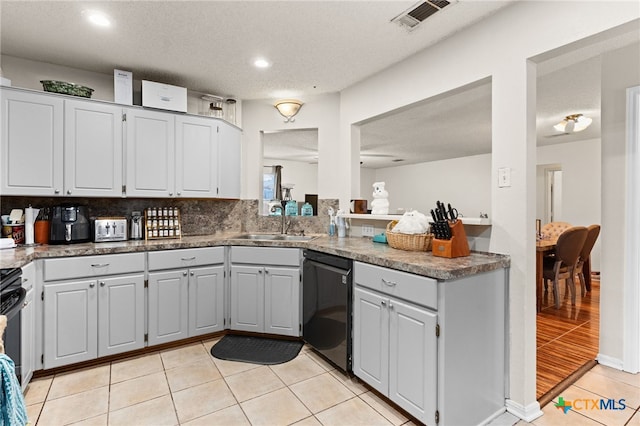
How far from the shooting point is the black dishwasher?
223 centimetres

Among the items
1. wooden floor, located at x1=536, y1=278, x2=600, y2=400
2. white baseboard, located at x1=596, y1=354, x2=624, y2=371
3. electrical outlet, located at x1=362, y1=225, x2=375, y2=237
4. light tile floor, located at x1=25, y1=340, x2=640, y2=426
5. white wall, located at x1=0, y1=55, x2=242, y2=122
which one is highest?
white wall, located at x1=0, y1=55, x2=242, y2=122

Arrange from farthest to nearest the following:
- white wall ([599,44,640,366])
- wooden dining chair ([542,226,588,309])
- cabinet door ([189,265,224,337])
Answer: wooden dining chair ([542,226,588,309]), cabinet door ([189,265,224,337]), white wall ([599,44,640,366])

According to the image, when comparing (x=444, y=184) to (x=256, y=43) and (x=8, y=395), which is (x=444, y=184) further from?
(x=8, y=395)

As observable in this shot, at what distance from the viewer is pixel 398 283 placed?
1.83 meters

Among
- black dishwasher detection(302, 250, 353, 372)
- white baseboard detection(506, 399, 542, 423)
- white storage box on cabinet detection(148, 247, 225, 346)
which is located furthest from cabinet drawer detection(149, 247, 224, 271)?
white baseboard detection(506, 399, 542, 423)

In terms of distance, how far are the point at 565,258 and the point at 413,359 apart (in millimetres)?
3011

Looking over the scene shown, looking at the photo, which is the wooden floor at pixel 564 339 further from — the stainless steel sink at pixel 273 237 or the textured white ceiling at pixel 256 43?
the stainless steel sink at pixel 273 237

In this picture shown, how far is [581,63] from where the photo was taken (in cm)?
281

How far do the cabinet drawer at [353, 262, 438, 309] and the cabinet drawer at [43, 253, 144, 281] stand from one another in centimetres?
171

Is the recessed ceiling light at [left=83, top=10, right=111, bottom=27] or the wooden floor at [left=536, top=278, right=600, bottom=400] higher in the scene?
the recessed ceiling light at [left=83, top=10, right=111, bottom=27]

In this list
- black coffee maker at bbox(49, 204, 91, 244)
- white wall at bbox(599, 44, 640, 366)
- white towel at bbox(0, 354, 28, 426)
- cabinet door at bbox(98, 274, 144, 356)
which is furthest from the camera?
black coffee maker at bbox(49, 204, 91, 244)

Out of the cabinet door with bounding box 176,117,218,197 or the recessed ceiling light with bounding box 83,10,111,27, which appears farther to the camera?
the cabinet door with bounding box 176,117,218,197

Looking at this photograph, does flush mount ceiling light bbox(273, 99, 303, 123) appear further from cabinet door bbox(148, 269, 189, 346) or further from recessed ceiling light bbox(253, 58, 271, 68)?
cabinet door bbox(148, 269, 189, 346)

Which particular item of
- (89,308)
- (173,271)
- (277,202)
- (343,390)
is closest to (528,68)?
(343,390)
